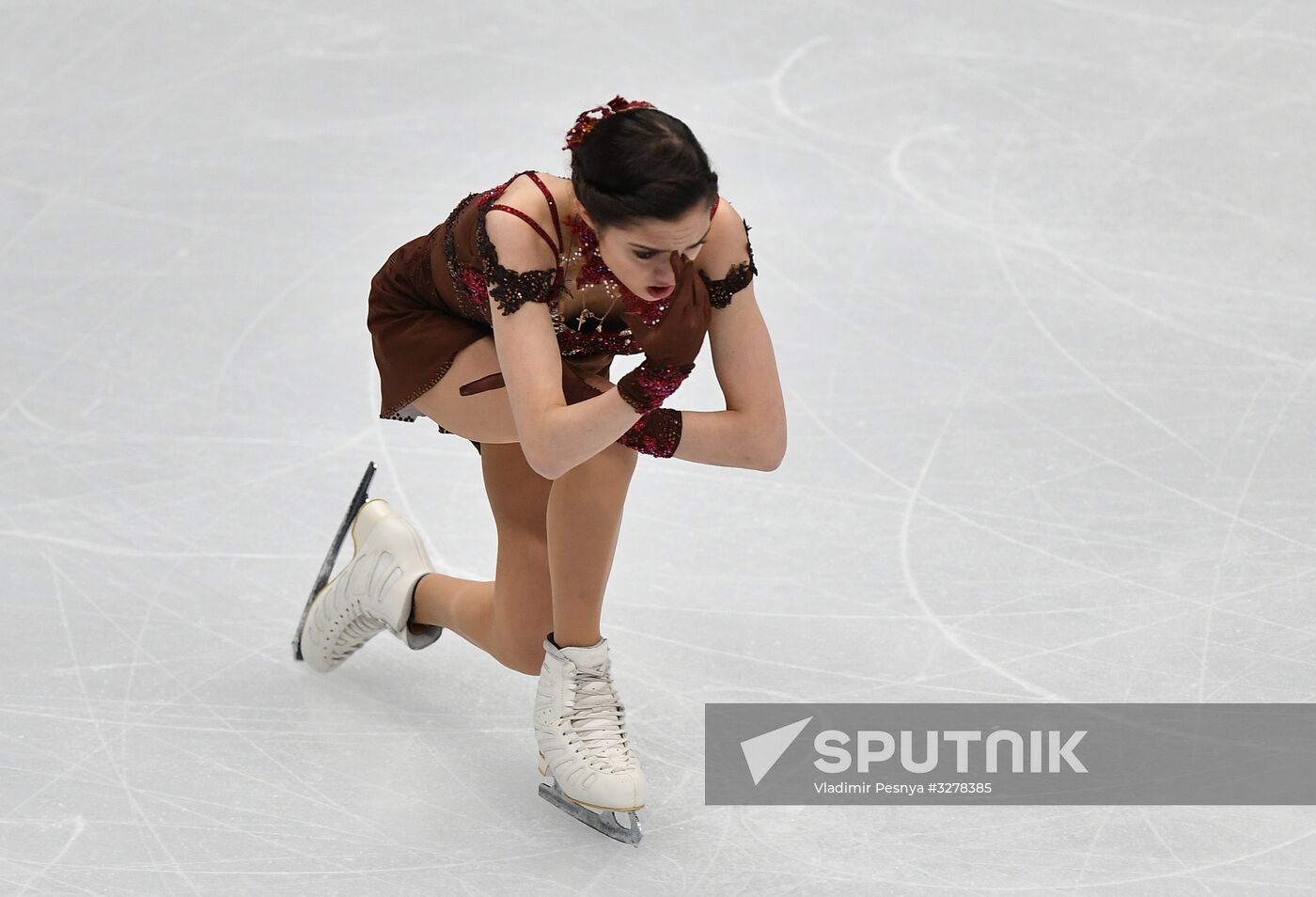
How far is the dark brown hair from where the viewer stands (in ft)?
7.32

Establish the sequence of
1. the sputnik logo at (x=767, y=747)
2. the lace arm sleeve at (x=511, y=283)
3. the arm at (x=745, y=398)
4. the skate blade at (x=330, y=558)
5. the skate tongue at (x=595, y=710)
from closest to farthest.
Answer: the lace arm sleeve at (x=511, y=283) → the arm at (x=745, y=398) → the skate tongue at (x=595, y=710) → the sputnik logo at (x=767, y=747) → the skate blade at (x=330, y=558)

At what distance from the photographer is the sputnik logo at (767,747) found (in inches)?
108

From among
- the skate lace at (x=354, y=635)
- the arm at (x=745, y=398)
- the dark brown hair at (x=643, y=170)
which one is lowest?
→ the skate lace at (x=354, y=635)

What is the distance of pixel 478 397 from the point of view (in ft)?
8.68

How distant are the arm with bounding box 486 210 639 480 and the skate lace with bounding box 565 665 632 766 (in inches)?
15.3

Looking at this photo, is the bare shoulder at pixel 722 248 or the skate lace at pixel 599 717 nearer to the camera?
the bare shoulder at pixel 722 248

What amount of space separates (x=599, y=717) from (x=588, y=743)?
1.7 inches

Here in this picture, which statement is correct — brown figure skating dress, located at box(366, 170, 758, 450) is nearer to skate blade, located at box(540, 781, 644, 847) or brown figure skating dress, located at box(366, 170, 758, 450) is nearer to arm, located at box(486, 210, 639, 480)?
arm, located at box(486, 210, 639, 480)

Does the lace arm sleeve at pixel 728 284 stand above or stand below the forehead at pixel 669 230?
below

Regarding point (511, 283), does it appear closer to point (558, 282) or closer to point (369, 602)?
point (558, 282)

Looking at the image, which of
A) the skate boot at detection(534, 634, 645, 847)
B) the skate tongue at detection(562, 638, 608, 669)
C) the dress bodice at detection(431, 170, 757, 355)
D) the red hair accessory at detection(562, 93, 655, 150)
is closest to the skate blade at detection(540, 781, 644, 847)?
the skate boot at detection(534, 634, 645, 847)

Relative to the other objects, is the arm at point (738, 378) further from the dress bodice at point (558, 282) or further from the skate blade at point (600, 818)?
the skate blade at point (600, 818)

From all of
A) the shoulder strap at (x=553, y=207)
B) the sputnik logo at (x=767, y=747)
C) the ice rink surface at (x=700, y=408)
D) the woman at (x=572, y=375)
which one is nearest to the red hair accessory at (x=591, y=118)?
the woman at (x=572, y=375)

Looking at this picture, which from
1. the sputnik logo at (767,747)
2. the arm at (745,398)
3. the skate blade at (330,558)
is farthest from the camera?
the skate blade at (330,558)
